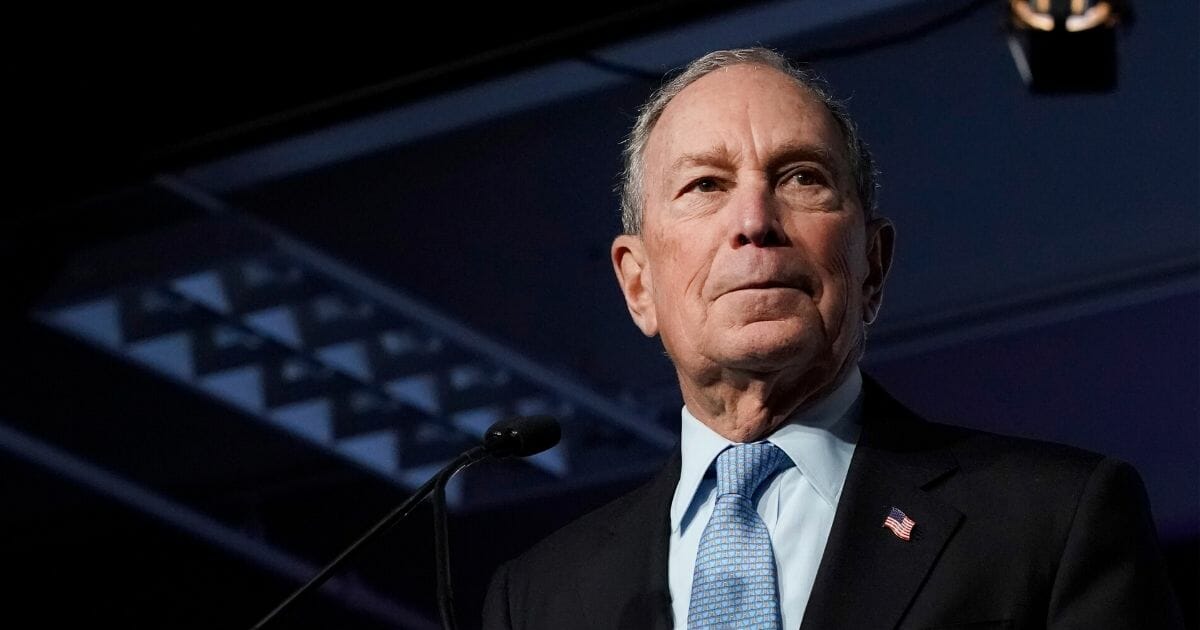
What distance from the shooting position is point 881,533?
153 centimetres

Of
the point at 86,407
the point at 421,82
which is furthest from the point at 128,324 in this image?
the point at 421,82

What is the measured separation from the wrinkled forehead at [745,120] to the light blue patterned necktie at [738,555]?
0.34 m

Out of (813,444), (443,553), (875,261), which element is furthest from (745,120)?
(443,553)

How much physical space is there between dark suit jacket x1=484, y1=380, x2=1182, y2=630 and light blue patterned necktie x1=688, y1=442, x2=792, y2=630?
57 millimetres

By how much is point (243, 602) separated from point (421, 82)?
1221 millimetres

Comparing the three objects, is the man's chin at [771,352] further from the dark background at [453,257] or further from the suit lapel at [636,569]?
the dark background at [453,257]

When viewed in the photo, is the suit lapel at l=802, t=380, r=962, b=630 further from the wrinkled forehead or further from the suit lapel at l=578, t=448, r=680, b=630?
the wrinkled forehead

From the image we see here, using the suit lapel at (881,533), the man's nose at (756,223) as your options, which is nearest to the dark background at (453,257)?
the suit lapel at (881,533)

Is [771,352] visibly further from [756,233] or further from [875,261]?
[875,261]

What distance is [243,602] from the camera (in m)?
3.45

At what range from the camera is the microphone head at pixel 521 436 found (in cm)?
161

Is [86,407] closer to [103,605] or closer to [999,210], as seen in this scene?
[103,605]

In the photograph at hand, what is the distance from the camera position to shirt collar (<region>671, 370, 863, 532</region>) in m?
1.64

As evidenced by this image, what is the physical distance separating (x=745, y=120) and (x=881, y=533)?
1.62 ft
